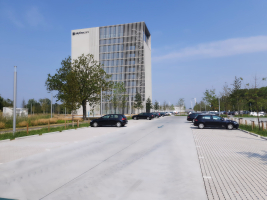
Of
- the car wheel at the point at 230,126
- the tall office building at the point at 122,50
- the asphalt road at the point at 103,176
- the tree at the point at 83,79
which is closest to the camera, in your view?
the asphalt road at the point at 103,176

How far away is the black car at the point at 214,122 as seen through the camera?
20.4 m

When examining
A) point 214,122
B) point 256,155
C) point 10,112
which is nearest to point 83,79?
point 10,112

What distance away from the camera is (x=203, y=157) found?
319 inches

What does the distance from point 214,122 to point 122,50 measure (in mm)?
72475

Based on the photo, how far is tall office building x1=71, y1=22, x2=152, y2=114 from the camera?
87.3 m

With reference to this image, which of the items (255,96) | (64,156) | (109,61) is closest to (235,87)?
(255,96)

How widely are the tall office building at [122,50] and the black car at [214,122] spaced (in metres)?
64.4

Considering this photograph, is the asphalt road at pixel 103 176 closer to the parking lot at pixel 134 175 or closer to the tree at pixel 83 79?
the parking lot at pixel 134 175

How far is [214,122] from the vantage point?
822 inches

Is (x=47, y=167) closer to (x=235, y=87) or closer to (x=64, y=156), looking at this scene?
(x=64, y=156)

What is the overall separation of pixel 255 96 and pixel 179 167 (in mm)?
15609

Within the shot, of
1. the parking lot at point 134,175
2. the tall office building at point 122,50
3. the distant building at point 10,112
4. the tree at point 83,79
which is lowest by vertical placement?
the parking lot at point 134,175

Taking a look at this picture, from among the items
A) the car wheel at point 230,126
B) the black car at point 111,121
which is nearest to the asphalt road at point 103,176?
the car wheel at point 230,126

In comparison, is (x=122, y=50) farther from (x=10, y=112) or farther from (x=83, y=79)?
(x=10, y=112)
